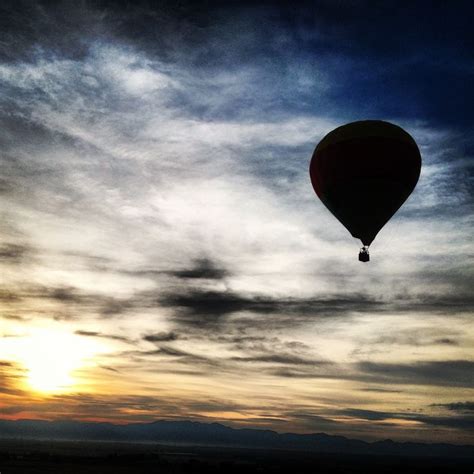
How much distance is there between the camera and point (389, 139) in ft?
90.2

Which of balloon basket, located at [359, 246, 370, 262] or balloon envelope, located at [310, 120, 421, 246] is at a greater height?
balloon envelope, located at [310, 120, 421, 246]

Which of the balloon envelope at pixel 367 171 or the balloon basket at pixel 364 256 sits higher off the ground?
the balloon envelope at pixel 367 171

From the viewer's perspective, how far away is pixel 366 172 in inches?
1081

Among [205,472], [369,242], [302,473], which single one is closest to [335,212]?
[369,242]

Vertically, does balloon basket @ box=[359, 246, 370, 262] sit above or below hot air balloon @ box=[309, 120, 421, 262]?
below

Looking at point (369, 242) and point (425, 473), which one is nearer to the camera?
point (369, 242)

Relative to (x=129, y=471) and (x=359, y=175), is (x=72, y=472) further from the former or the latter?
(x=359, y=175)

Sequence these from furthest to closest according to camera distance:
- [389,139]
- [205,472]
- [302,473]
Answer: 1. [302,473]
2. [205,472]
3. [389,139]

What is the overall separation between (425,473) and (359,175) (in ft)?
376

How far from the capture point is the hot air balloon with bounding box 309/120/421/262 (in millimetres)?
27406

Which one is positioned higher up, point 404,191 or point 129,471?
point 404,191

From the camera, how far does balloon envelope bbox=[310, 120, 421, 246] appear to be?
2741cm

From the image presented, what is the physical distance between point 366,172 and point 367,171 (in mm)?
74

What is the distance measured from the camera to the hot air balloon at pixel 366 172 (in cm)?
2741
